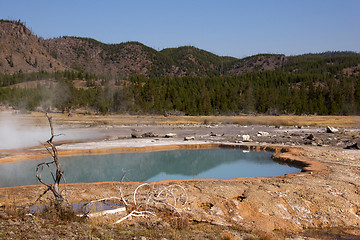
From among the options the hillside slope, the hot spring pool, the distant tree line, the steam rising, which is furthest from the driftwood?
the hillside slope

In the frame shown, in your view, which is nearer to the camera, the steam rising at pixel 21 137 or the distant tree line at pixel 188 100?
the steam rising at pixel 21 137

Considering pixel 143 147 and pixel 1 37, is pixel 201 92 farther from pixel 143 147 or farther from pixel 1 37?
pixel 1 37

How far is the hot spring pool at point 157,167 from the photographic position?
1263 centimetres

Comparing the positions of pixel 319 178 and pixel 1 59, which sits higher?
pixel 1 59

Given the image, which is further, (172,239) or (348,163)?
A: (348,163)

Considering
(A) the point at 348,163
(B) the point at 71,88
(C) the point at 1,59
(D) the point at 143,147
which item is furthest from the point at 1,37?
(A) the point at 348,163

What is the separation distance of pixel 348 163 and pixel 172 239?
10778 mm

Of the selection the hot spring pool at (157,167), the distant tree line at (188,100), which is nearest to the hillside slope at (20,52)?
the distant tree line at (188,100)

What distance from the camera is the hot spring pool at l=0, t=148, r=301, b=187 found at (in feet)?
41.4

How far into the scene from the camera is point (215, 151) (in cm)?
1927

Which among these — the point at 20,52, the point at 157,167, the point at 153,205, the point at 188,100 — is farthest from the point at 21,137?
the point at 20,52

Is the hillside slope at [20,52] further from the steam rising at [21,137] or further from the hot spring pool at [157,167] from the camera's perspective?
the hot spring pool at [157,167]

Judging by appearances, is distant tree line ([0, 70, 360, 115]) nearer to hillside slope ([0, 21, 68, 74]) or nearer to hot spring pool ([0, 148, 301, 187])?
hot spring pool ([0, 148, 301, 187])

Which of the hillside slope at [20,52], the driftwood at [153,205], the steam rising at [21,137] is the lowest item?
the steam rising at [21,137]
